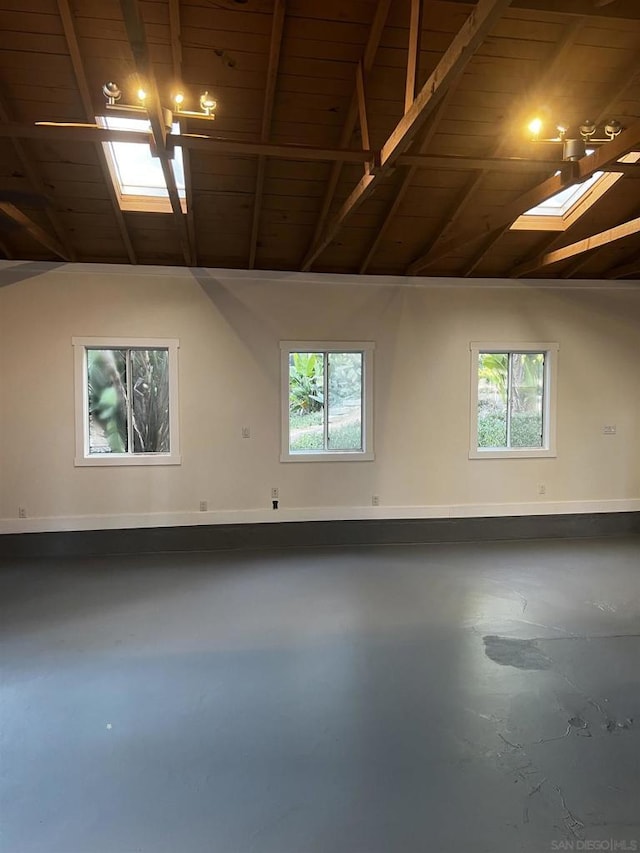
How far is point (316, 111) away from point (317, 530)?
13.5ft

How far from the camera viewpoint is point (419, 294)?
595cm

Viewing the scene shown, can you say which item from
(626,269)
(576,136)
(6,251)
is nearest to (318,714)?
(576,136)

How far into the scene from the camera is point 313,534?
582 centimetres

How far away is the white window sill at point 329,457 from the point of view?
18.9 feet

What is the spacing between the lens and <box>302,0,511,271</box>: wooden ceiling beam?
6.63 ft

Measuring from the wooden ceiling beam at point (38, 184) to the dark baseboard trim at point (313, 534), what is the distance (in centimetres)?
301

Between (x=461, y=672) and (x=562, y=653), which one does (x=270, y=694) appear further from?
(x=562, y=653)

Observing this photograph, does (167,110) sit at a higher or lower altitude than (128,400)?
A: higher

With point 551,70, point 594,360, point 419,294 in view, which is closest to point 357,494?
point 419,294

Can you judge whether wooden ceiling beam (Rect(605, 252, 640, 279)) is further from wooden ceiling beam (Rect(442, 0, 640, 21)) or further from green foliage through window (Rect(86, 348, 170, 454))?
green foliage through window (Rect(86, 348, 170, 454))

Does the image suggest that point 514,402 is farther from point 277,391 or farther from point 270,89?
point 270,89

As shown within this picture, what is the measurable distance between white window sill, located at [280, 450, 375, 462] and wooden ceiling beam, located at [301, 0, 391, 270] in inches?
84.2

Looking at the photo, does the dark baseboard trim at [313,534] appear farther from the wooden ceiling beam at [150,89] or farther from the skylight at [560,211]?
the skylight at [560,211]

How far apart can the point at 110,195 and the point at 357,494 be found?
12.8ft
